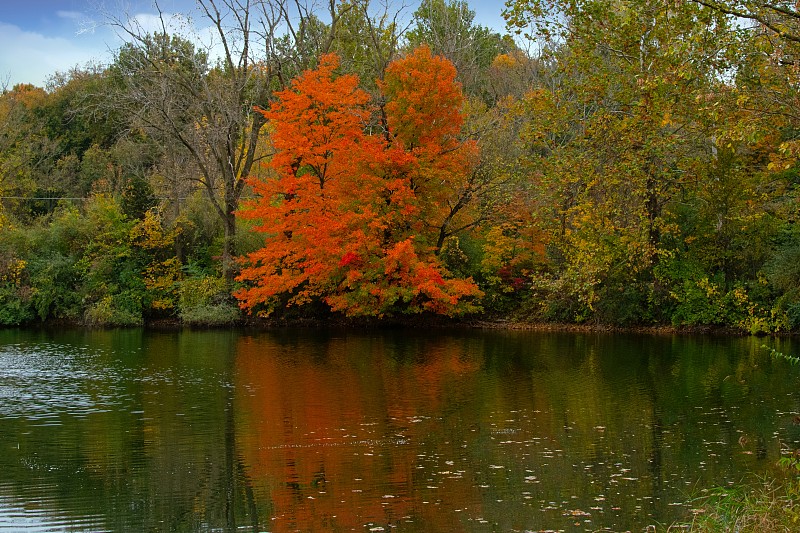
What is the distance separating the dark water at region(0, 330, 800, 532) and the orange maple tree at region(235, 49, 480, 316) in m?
7.59

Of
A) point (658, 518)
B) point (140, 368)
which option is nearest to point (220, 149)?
point (140, 368)

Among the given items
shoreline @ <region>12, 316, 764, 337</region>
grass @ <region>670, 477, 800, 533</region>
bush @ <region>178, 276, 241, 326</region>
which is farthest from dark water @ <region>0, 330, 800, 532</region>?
bush @ <region>178, 276, 241, 326</region>

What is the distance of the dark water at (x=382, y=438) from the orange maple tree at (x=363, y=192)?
7.59m

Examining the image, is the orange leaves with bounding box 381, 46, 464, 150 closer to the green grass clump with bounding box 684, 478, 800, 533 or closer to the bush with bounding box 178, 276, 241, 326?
the bush with bounding box 178, 276, 241, 326

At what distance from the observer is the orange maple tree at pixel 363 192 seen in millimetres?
32281

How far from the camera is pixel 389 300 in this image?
32.9 m

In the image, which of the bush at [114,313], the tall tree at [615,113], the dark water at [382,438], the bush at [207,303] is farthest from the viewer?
the bush at [114,313]

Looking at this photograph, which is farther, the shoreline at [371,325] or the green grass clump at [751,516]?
the shoreline at [371,325]

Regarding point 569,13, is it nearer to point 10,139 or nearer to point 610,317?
point 610,317

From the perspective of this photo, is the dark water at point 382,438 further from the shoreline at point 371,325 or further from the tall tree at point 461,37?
the tall tree at point 461,37

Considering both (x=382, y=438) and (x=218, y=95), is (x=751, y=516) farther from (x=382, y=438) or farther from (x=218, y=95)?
(x=218, y=95)

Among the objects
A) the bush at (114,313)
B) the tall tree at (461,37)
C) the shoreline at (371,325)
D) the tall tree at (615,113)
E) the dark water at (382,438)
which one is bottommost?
the dark water at (382,438)

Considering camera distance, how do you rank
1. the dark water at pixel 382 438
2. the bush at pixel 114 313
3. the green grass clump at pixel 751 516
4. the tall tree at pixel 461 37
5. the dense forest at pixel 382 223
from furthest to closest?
1. the tall tree at pixel 461 37
2. the bush at pixel 114 313
3. the dense forest at pixel 382 223
4. the dark water at pixel 382 438
5. the green grass clump at pixel 751 516

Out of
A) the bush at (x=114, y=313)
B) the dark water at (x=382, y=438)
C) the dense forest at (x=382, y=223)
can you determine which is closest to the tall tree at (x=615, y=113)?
the dense forest at (x=382, y=223)
